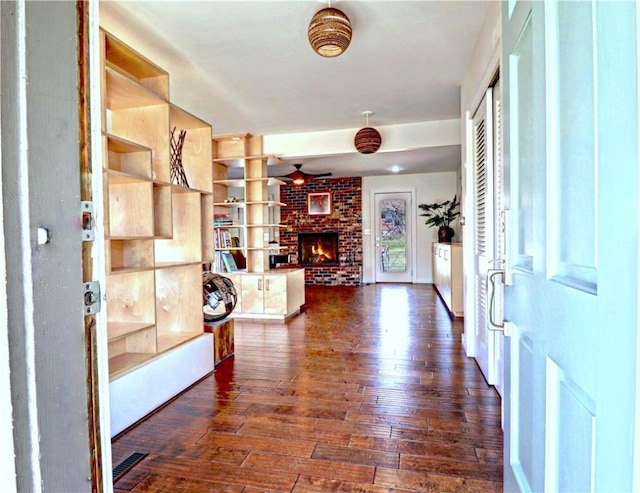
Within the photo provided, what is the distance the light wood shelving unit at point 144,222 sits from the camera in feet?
6.55

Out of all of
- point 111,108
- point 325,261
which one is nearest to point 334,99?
point 111,108

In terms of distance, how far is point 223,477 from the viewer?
149 centimetres

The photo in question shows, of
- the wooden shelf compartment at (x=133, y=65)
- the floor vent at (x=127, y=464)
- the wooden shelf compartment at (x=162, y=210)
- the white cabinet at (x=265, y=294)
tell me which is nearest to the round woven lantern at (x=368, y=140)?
the white cabinet at (x=265, y=294)

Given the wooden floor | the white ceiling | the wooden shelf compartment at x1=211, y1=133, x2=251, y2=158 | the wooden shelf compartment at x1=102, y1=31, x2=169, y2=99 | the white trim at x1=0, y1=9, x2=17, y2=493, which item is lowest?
the wooden floor

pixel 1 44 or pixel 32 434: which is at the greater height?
pixel 1 44

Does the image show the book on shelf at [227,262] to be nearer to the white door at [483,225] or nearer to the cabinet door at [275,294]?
the cabinet door at [275,294]

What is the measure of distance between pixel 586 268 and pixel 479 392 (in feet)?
6.22

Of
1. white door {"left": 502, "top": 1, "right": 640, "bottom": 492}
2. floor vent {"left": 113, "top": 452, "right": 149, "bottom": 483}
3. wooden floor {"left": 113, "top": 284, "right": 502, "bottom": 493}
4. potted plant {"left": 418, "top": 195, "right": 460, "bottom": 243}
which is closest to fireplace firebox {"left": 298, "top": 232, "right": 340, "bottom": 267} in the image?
potted plant {"left": 418, "top": 195, "right": 460, "bottom": 243}

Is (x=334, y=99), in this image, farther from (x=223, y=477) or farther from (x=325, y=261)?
(x=325, y=261)

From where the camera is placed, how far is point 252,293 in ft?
14.4

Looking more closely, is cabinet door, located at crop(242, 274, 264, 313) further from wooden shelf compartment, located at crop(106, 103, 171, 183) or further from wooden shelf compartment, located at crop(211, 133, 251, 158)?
wooden shelf compartment, located at crop(106, 103, 171, 183)

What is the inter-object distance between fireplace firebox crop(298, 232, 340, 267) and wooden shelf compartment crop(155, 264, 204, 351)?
5275 millimetres

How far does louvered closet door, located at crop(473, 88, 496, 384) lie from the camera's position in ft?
7.44

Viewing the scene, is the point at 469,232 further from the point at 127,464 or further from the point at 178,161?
the point at 127,464
